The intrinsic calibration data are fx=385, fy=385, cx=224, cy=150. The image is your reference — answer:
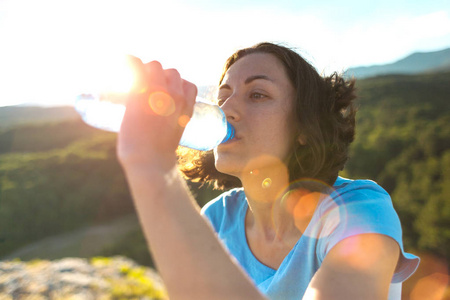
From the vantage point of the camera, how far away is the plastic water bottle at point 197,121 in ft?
5.95

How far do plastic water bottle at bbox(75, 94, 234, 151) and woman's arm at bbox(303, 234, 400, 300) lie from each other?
2.76 ft

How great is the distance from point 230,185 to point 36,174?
825 cm

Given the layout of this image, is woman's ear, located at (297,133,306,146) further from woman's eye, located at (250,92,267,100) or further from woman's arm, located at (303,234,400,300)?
woman's arm, located at (303,234,400,300)

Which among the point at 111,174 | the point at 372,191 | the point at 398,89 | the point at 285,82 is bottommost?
the point at 111,174

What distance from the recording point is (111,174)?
1091 centimetres

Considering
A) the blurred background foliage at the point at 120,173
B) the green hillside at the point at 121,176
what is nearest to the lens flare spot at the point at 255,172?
the blurred background foliage at the point at 120,173

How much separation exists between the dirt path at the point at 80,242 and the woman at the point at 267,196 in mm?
8061

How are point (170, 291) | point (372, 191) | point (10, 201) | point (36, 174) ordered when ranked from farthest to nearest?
1. point (36, 174)
2. point (10, 201)
3. point (372, 191)
4. point (170, 291)

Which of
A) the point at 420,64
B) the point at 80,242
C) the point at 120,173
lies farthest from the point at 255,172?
the point at 420,64

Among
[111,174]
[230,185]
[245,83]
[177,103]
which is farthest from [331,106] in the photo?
[111,174]

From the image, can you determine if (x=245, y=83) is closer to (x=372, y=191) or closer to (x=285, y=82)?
(x=285, y=82)

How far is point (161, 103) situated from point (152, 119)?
54 millimetres

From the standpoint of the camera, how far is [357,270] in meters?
1.27

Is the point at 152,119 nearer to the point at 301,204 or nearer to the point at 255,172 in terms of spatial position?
the point at 255,172
